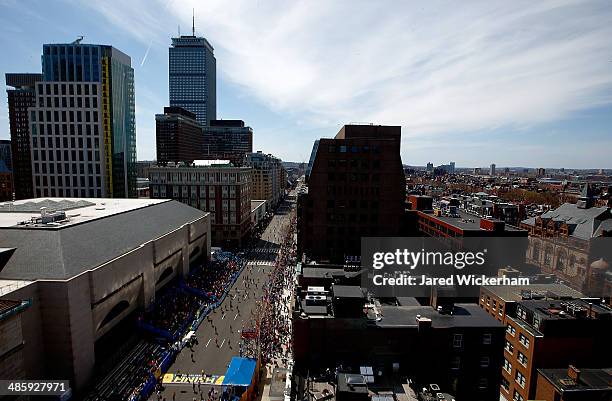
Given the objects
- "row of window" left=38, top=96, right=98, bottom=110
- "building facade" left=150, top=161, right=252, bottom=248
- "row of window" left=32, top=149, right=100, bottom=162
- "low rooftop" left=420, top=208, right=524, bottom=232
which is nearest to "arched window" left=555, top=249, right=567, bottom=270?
"low rooftop" left=420, top=208, right=524, bottom=232

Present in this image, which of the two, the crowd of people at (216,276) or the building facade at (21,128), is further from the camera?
the building facade at (21,128)

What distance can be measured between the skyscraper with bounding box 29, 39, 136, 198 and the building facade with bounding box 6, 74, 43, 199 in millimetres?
49167

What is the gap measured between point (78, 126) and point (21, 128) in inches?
2878

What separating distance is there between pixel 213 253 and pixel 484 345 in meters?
79.7

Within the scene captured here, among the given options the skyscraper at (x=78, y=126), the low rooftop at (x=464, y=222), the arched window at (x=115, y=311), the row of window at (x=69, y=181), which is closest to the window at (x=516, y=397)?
the low rooftop at (x=464, y=222)

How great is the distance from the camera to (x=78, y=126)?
107312mm

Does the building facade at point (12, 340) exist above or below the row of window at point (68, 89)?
below

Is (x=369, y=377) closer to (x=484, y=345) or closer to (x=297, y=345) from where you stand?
(x=297, y=345)

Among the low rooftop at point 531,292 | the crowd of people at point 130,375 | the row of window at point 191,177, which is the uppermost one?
the row of window at point 191,177

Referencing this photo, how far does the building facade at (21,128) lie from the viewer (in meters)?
150

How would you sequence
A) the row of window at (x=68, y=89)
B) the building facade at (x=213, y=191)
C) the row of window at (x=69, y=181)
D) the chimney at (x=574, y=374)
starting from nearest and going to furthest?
the chimney at (x=574, y=374) < the row of window at (x=68, y=89) < the row of window at (x=69, y=181) < the building facade at (x=213, y=191)

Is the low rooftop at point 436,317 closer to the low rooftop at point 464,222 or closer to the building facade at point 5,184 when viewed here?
the low rooftop at point 464,222

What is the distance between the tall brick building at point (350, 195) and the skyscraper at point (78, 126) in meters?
76.1

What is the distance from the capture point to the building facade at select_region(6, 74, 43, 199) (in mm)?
149875
